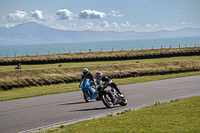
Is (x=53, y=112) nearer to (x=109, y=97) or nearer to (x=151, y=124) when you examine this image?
(x=109, y=97)

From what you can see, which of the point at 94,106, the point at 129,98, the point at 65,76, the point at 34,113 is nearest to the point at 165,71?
the point at 65,76

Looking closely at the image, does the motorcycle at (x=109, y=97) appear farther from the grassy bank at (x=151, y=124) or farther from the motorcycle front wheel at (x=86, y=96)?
the grassy bank at (x=151, y=124)

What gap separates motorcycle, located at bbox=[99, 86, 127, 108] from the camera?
1376 cm

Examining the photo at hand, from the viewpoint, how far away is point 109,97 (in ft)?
46.2

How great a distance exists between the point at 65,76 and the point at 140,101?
17.1 m

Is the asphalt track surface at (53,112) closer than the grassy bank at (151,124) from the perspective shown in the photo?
No

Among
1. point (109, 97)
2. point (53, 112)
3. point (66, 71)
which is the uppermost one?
point (66, 71)

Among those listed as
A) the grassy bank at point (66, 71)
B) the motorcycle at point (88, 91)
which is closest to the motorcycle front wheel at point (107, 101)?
the motorcycle at point (88, 91)

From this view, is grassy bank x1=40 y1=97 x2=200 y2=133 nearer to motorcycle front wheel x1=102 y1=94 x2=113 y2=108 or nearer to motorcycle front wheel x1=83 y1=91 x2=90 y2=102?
motorcycle front wheel x1=102 y1=94 x2=113 y2=108

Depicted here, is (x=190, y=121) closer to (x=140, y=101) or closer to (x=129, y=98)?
(x=140, y=101)

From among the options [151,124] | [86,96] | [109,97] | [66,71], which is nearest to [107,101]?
[109,97]

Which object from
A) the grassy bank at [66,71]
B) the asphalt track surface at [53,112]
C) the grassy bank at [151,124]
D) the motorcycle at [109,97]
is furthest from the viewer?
the grassy bank at [66,71]

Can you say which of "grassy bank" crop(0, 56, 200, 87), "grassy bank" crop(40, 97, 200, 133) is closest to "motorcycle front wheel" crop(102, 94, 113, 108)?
"grassy bank" crop(40, 97, 200, 133)

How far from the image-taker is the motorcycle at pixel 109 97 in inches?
542
